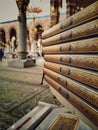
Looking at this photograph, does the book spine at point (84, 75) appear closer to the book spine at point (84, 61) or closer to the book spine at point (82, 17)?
the book spine at point (84, 61)

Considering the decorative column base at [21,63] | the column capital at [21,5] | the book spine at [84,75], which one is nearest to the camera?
the book spine at [84,75]

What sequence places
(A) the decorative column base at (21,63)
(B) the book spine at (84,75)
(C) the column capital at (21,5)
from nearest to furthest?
(B) the book spine at (84,75)
(A) the decorative column base at (21,63)
(C) the column capital at (21,5)

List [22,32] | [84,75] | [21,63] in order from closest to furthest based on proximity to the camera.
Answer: [84,75], [21,63], [22,32]

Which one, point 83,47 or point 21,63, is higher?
point 83,47

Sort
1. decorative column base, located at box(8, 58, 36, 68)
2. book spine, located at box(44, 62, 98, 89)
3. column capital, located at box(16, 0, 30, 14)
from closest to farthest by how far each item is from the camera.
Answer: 1. book spine, located at box(44, 62, 98, 89)
2. decorative column base, located at box(8, 58, 36, 68)
3. column capital, located at box(16, 0, 30, 14)

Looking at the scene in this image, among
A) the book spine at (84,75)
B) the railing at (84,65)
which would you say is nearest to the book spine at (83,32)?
the railing at (84,65)

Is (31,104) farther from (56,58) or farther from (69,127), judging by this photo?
(69,127)

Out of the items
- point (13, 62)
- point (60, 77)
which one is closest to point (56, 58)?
point (60, 77)

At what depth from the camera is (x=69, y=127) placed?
3.78ft

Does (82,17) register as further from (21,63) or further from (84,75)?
(21,63)

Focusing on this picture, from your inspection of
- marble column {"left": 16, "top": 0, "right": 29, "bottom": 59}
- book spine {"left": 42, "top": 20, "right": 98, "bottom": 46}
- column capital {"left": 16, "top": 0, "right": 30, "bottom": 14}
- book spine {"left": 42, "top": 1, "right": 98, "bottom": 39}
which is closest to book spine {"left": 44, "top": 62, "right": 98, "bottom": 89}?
book spine {"left": 42, "top": 20, "right": 98, "bottom": 46}

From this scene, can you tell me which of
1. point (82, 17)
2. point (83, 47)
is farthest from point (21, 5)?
point (83, 47)

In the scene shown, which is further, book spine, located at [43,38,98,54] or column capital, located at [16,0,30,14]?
column capital, located at [16,0,30,14]

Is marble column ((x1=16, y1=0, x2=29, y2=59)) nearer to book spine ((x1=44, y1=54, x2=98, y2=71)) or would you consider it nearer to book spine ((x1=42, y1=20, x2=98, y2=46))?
book spine ((x1=42, y1=20, x2=98, y2=46))
